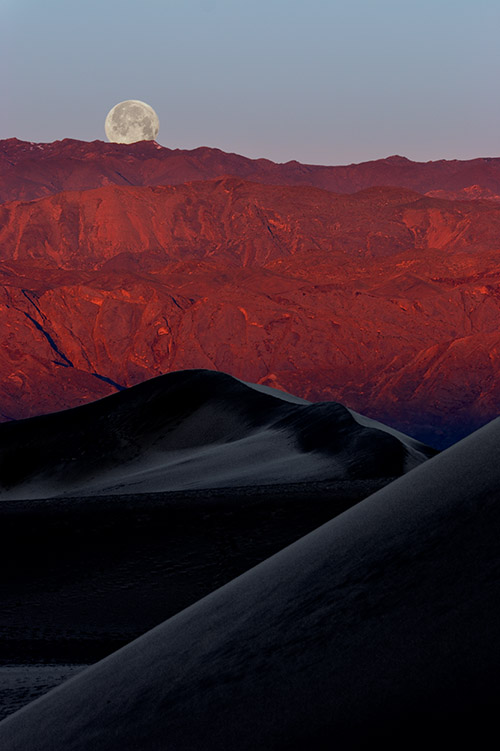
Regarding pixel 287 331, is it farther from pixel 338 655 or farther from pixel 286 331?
pixel 338 655

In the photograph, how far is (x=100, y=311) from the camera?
322 ft

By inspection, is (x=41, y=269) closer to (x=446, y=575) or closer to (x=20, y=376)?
(x=20, y=376)

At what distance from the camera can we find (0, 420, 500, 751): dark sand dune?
346cm

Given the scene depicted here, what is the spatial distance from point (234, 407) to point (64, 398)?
64.6m

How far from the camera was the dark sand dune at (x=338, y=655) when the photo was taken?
136 inches

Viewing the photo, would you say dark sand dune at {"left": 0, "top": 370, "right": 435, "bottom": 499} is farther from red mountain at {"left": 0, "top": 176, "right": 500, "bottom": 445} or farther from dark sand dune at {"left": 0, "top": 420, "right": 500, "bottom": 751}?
red mountain at {"left": 0, "top": 176, "right": 500, "bottom": 445}

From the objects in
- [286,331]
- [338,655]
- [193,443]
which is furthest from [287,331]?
[338,655]

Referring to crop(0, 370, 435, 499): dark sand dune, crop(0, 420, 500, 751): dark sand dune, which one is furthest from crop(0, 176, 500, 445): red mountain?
crop(0, 420, 500, 751): dark sand dune

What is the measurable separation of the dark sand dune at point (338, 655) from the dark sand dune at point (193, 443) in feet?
33.9

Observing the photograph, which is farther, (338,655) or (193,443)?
(193,443)

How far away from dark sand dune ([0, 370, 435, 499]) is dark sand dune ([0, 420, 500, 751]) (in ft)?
33.9

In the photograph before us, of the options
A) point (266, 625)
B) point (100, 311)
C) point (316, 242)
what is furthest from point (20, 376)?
point (266, 625)

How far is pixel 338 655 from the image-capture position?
398cm

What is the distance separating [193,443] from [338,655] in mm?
20997
